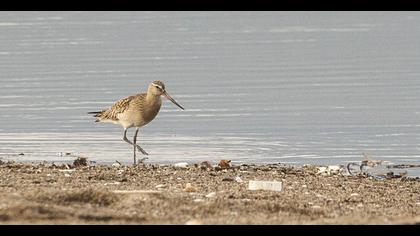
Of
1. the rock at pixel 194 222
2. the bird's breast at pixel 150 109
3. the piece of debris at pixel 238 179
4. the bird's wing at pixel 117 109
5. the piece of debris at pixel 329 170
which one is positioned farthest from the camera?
the bird's wing at pixel 117 109

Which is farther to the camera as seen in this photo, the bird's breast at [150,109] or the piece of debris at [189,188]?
the bird's breast at [150,109]


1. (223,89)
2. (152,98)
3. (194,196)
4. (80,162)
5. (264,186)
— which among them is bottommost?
(194,196)

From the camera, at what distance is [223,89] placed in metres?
19.5

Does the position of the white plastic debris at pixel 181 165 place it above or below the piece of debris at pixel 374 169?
below

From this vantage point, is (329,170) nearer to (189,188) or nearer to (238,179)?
(238,179)

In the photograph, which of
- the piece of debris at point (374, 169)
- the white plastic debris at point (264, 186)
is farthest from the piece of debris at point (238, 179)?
the piece of debris at point (374, 169)

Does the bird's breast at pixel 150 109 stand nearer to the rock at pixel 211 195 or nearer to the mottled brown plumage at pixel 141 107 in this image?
the mottled brown plumage at pixel 141 107

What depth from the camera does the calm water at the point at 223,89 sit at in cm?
1438

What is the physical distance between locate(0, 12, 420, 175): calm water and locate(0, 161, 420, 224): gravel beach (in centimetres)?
147

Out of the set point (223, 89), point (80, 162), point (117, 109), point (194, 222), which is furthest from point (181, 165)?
point (223, 89)

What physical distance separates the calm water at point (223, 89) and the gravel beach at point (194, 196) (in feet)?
4.83

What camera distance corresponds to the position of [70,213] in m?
8.50

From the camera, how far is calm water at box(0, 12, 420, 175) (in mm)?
14383

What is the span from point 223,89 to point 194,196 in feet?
31.9
